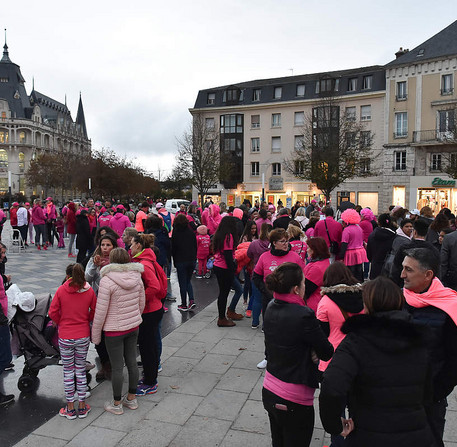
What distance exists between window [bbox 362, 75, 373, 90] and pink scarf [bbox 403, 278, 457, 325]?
44.1m

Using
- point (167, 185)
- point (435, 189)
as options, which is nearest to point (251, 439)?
point (435, 189)

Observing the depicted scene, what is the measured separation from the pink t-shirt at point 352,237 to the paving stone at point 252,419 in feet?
14.7

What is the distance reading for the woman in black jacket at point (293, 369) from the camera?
2920mm

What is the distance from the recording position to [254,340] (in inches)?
268

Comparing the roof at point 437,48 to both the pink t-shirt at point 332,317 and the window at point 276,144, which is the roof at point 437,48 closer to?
the window at point 276,144

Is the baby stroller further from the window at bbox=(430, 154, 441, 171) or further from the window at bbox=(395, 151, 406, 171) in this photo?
the window at bbox=(395, 151, 406, 171)

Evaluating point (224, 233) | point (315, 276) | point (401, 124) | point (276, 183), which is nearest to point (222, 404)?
point (315, 276)

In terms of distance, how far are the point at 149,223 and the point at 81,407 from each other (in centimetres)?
393

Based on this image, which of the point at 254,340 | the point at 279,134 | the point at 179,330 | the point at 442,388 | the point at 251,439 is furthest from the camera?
the point at 279,134

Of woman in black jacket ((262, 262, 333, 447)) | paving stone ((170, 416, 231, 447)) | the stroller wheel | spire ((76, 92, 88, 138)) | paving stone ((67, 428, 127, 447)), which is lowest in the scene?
paving stone ((170, 416, 231, 447))

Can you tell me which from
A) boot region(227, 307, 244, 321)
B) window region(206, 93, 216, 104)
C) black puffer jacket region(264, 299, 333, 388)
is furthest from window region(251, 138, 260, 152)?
black puffer jacket region(264, 299, 333, 388)

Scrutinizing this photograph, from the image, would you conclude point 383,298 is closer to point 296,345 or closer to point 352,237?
point 296,345

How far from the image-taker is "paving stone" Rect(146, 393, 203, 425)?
173 inches

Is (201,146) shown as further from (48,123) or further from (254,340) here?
(48,123)
